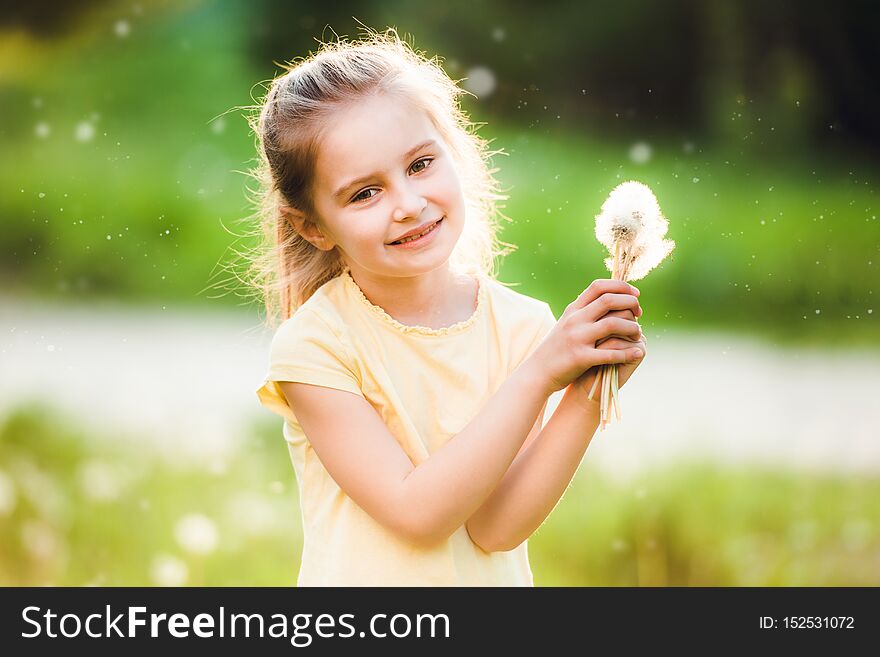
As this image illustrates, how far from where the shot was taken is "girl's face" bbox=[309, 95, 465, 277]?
100 cm

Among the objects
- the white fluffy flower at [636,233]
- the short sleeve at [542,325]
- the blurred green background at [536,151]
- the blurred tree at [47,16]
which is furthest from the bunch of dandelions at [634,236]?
the blurred tree at [47,16]

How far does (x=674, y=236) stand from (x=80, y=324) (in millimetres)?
1569

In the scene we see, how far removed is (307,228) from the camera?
1.13m

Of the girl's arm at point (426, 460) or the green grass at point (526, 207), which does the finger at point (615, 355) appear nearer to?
the girl's arm at point (426, 460)

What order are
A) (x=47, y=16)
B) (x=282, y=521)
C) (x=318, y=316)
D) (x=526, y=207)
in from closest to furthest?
1. (x=318, y=316)
2. (x=282, y=521)
3. (x=526, y=207)
4. (x=47, y=16)

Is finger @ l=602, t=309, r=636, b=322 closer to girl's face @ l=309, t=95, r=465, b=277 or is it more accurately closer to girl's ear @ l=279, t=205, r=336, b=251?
girl's face @ l=309, t=95, r=465, b=277

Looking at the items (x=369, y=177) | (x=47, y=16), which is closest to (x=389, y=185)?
(x=369, y=177)

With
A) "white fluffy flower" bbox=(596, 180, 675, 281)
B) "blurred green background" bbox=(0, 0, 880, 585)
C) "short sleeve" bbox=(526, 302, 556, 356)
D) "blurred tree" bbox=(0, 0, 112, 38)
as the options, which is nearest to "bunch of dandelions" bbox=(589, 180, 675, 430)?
"white fluffy flower" bbox=(596, 180, 675, 281)

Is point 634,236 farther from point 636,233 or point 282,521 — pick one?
point 282,521

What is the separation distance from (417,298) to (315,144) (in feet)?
0.67

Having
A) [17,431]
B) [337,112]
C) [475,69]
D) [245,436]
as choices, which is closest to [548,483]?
[337,112]

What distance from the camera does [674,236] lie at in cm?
255

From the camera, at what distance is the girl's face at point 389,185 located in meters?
1.00

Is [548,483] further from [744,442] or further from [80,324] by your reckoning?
[80,324]
